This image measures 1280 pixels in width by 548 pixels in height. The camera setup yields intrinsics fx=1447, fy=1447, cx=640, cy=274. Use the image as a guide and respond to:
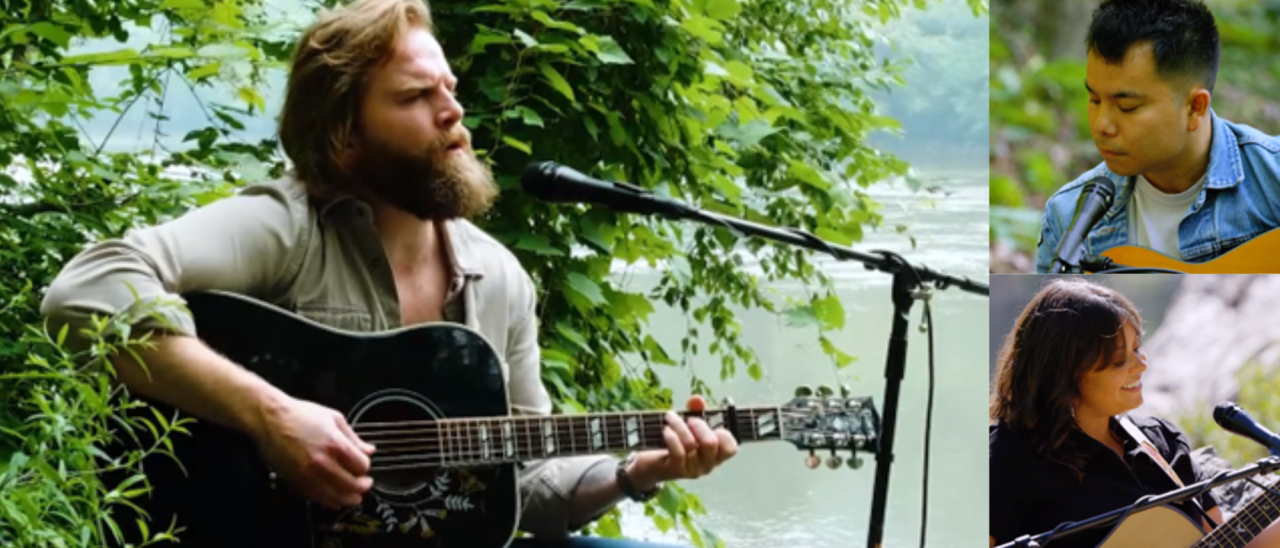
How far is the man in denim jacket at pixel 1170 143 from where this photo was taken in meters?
1.64

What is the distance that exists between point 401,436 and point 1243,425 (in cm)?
104

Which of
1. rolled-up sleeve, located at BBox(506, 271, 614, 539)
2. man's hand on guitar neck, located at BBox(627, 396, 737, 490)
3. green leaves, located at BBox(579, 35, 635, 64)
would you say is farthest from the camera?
green leaves, located at BBox(579, 35, 635, 64)

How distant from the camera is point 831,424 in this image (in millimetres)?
1928

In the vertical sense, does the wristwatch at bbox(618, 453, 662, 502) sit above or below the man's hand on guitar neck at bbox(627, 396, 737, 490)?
below

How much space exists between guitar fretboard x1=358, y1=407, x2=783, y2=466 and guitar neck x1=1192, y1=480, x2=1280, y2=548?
1.82 ft

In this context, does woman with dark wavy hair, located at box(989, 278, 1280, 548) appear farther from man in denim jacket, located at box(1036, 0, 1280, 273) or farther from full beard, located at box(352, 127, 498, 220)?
full beard, located at box(352, 127, 498, 220)

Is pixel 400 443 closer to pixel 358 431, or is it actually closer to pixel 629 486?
pixel 358 431

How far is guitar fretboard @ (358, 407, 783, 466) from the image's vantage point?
182 cm

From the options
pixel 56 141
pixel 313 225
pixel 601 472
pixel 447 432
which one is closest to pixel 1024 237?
pixel 601 472

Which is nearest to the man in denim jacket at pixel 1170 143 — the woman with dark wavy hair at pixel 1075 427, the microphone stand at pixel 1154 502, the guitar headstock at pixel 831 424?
the woman with dark wavy hair at pixel 1075 427

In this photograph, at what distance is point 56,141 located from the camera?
2.17m

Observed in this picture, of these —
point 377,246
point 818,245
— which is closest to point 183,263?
point 377,246

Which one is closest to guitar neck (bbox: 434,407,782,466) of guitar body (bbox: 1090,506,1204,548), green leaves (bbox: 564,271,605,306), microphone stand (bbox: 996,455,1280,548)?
microphone stand (bbox: 996,455,1280,548)

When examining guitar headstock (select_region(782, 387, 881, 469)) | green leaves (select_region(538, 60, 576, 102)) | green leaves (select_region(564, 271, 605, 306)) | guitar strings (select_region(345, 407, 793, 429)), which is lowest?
guitar headstock (select_region(782, 387, 881, 469))
